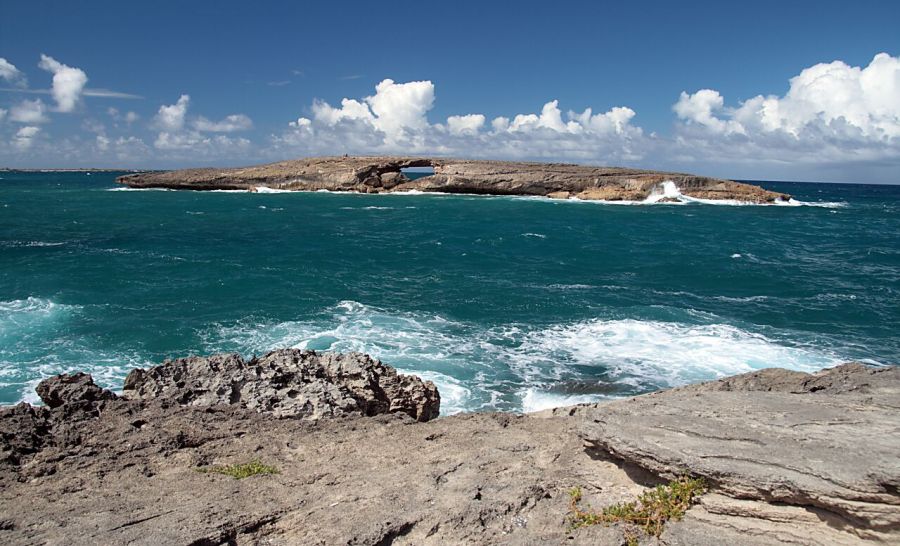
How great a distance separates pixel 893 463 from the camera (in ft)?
17.3

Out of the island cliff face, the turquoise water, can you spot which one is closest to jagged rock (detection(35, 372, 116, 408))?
the turquoise water

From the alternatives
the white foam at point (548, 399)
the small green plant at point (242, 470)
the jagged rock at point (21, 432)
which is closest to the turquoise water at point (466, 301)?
the white foam at point (548, 399)

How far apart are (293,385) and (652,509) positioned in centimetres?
634

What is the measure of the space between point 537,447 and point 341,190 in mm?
94916

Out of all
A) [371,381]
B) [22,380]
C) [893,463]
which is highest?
[893,463]

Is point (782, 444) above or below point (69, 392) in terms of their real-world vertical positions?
above

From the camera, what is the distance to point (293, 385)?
9656 millimetres

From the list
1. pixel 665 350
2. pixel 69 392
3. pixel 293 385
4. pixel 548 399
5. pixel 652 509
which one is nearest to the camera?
pixel 652 509

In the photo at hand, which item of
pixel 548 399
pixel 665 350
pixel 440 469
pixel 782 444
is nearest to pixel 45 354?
pixel 548 399

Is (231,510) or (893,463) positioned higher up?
(893,463)

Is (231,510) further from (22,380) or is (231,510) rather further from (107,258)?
(107,258)

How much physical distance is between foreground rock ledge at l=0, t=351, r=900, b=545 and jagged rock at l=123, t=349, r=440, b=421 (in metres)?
0.42

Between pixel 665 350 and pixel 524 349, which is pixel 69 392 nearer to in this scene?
pixel 524 349

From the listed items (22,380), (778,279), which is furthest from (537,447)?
(778,279)
